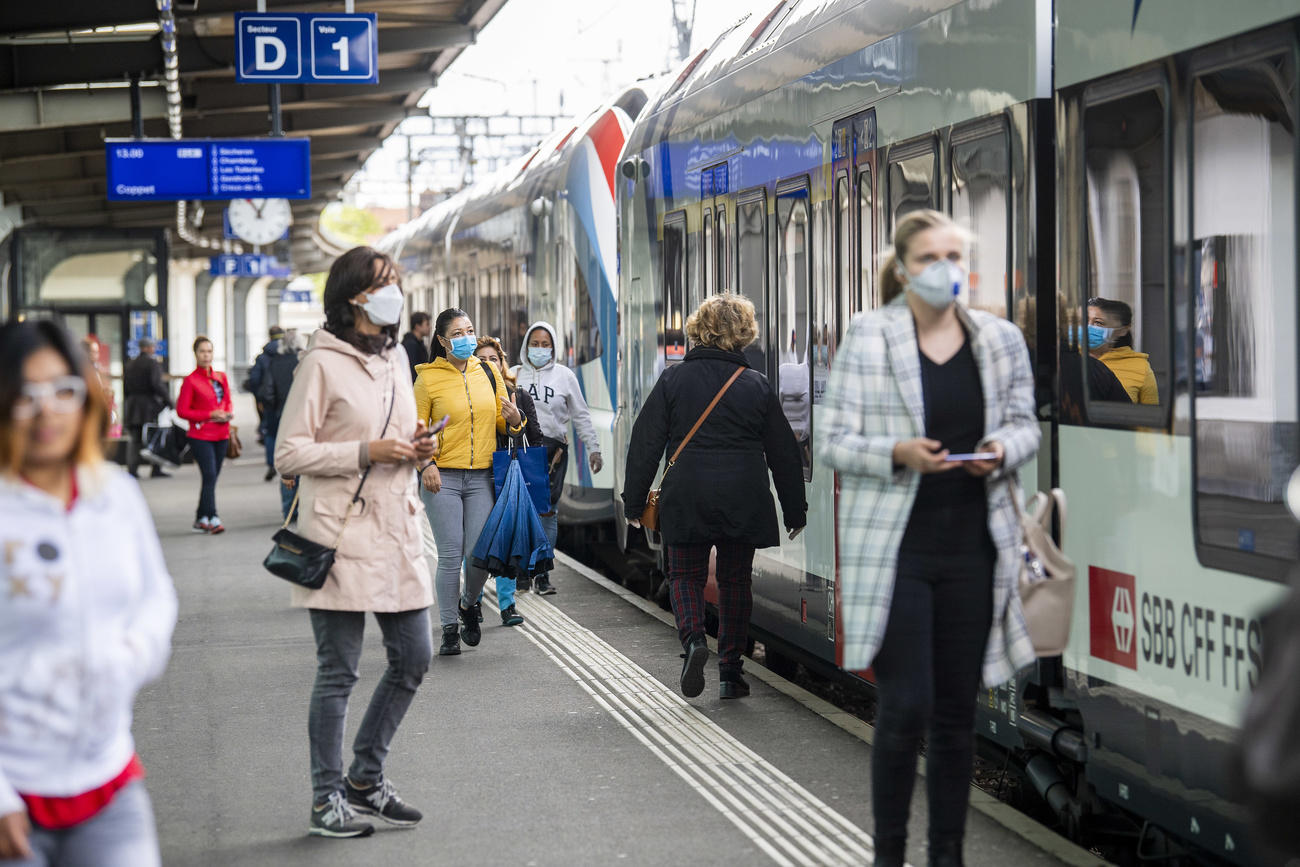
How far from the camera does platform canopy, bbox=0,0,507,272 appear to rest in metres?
17.2

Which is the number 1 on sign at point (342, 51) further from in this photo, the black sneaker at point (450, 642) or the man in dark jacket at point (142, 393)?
the black sneaker at point (450, 642)

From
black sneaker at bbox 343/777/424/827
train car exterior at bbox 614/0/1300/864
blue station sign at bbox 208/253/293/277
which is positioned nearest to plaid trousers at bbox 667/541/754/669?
train car exterior at bbox 614/0/1300/864

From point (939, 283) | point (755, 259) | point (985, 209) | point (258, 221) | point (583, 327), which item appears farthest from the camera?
point (258, 221)

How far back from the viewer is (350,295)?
5480 millimetres

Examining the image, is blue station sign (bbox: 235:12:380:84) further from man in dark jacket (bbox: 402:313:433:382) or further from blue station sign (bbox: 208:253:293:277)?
blue station sign (bbox: 208:253:293:277)

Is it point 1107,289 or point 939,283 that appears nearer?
point 939,283

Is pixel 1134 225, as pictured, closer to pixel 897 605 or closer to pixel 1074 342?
pixel 1074 342

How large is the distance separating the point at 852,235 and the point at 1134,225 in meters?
2.13

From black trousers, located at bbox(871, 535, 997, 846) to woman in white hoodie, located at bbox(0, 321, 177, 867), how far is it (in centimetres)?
192

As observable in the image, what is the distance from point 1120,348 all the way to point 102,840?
3111 millimetres

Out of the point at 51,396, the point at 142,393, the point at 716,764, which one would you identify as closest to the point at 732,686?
the point at 716,764

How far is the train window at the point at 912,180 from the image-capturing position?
6242 millimetres

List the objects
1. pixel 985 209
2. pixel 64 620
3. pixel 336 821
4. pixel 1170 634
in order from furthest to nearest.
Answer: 1. pixel 985 209
2. pixel 336 821
3. pixel 1170 634
4. pixel 64 620

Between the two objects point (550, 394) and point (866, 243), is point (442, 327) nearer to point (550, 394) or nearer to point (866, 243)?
point (866, 243)
